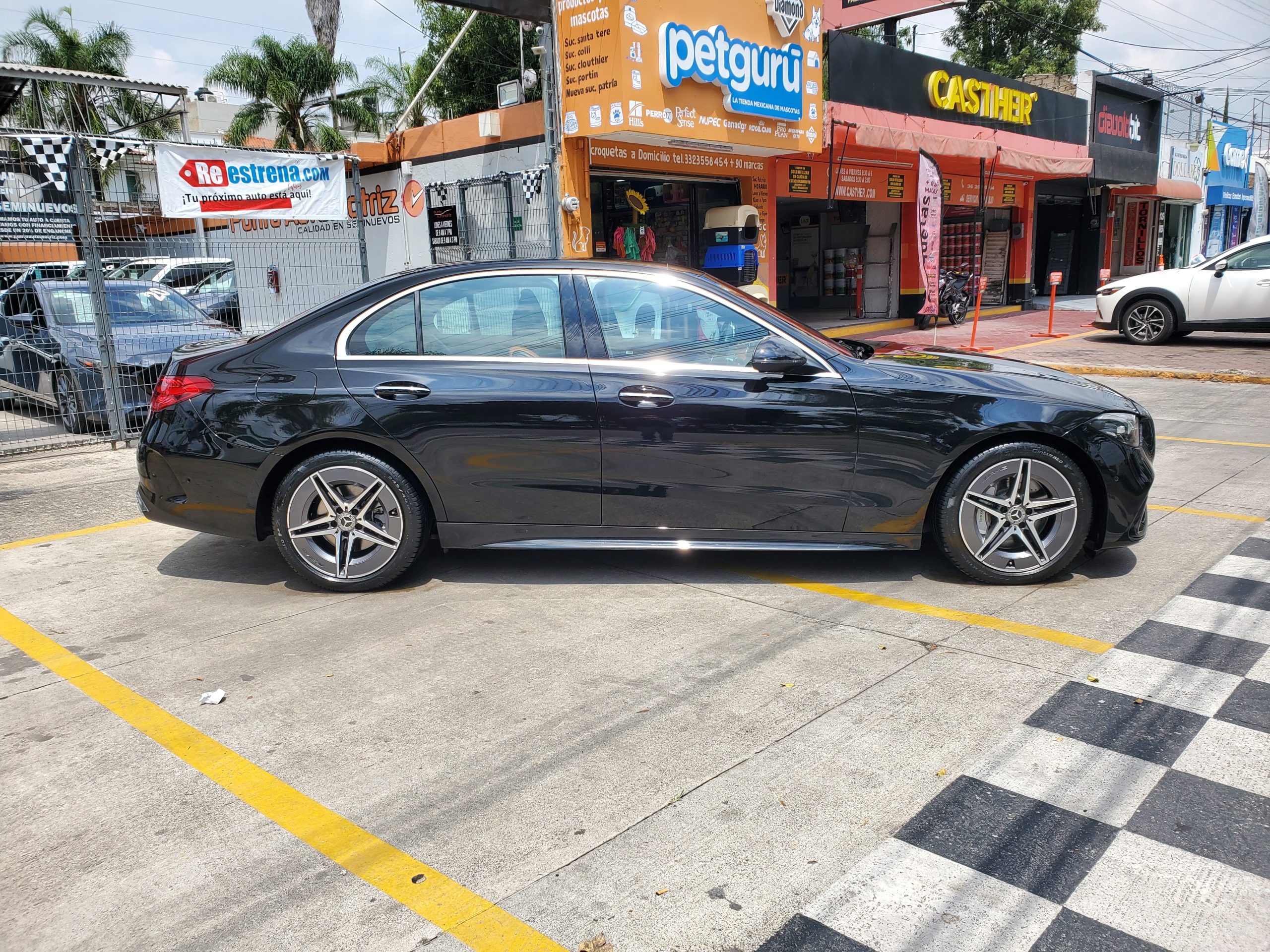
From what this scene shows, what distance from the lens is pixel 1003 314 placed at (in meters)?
21.9

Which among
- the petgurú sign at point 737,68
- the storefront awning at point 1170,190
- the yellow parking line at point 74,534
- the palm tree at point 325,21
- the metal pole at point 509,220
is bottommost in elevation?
the yellow parking line at point 74,534

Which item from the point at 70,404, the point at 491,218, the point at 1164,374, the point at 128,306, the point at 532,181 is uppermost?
the point at 532,181

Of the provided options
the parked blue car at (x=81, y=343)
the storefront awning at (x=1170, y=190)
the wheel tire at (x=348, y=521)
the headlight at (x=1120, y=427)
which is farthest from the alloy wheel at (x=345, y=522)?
the storefront awning at (x=1170, y=190)

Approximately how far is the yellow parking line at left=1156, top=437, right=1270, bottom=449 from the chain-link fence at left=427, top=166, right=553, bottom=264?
7933mm

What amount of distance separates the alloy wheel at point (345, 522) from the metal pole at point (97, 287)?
5390 millimetres

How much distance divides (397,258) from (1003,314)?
14.1 m

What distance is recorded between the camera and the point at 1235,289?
13.6 m

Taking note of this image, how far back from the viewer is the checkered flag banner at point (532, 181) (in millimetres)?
12422

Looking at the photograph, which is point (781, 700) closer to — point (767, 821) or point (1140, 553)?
point (767, 821)

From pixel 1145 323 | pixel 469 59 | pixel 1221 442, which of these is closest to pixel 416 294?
pixel 1221 442

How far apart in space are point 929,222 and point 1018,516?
11.1 metres

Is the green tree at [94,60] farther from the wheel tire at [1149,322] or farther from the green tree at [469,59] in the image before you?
the wheel tire at [1149,322]

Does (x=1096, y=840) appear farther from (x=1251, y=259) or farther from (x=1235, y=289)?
(x=1251, y=259)

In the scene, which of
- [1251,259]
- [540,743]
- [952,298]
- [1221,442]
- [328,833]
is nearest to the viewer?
[328,833]
